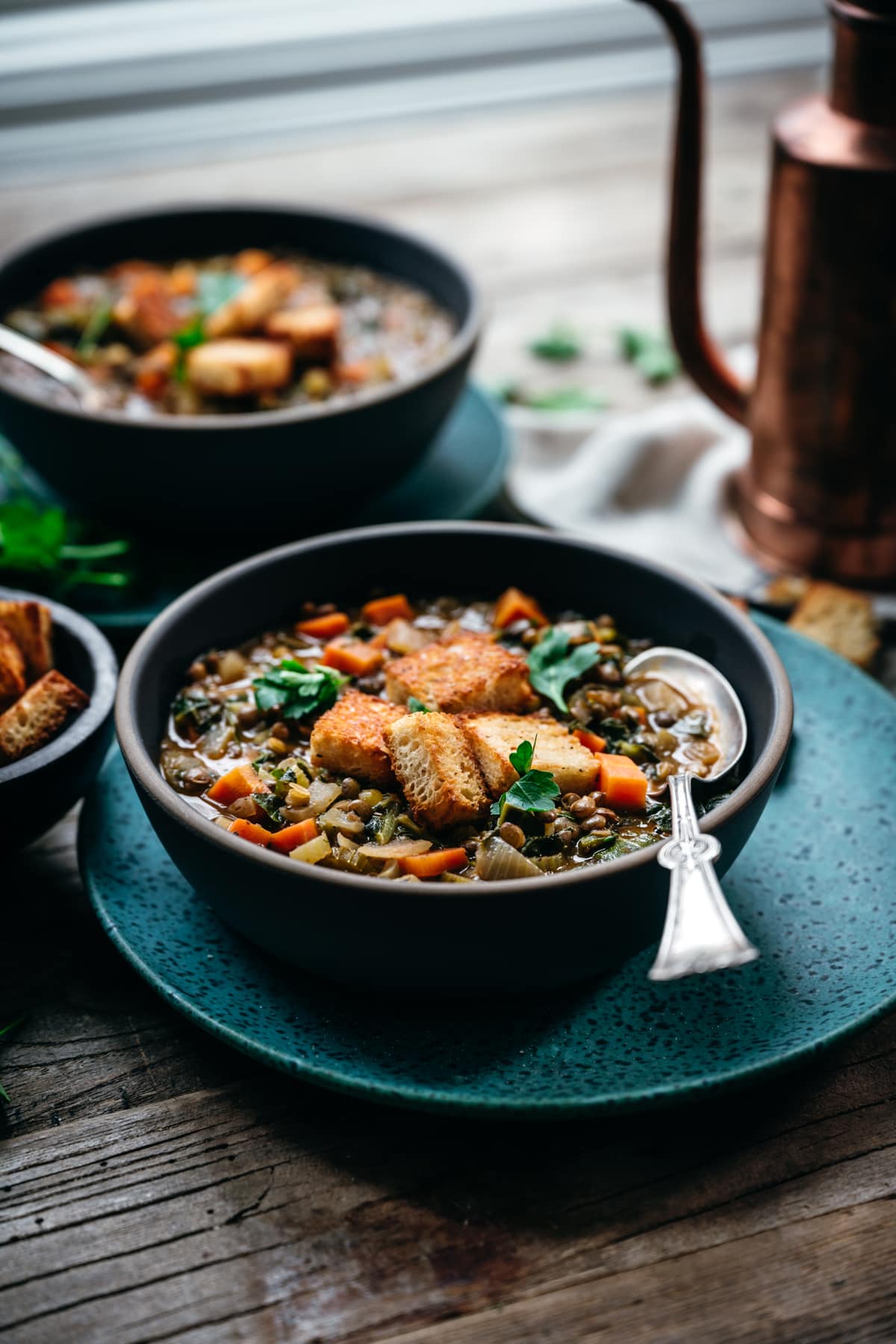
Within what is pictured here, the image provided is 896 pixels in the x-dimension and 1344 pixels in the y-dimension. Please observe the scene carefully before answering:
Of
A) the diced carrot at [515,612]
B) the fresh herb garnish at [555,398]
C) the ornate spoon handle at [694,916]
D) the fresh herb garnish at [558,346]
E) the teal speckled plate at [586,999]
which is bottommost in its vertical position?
the fresh herb garnish at [555,398]

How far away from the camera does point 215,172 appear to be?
516 centimetres

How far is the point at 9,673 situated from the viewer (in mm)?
2166

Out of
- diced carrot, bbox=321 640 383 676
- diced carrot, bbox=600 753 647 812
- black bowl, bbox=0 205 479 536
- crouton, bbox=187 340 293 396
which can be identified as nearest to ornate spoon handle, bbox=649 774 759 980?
diced carrot, bbox=600 753 647 812

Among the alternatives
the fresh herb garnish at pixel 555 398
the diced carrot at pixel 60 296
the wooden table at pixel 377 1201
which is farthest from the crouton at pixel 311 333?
the wooden table at pixel 377 1201

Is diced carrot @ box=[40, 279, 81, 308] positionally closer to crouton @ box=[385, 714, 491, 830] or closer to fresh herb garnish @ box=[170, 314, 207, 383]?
fresh herb garnish @ box=[170, 314, 207, 383]

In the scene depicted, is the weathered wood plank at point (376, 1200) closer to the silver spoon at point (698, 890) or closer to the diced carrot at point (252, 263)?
the silver spoon at point (698, 890)

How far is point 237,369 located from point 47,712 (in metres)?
1.05

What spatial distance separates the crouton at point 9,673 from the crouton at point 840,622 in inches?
55.5

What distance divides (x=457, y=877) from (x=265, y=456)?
1272 mm

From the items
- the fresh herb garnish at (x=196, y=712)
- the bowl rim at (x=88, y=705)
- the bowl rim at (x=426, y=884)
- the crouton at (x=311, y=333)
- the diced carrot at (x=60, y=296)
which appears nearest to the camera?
the bowl rim at (x=426, y=884)

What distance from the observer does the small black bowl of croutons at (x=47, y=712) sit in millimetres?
2047

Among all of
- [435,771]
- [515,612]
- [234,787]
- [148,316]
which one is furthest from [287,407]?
[435,771]

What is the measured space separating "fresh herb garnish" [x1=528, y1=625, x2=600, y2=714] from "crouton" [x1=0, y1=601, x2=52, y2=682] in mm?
781

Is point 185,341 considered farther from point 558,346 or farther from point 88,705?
point 558,346
